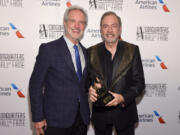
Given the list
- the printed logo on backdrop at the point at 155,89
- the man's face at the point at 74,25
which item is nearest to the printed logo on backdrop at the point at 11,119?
the man's face at the point at 74,25

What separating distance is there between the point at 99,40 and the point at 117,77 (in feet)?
2.76

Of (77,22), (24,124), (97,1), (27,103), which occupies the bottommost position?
(24,124)

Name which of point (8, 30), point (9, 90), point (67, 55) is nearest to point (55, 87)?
point (67, 55)

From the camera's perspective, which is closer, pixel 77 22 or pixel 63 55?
pixel 63 55

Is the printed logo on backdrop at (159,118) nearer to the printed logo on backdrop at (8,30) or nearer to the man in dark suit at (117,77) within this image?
the man in dark suit at (117,77)

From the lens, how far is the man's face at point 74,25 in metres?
1.49

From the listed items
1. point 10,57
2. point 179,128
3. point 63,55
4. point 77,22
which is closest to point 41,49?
point 63,55

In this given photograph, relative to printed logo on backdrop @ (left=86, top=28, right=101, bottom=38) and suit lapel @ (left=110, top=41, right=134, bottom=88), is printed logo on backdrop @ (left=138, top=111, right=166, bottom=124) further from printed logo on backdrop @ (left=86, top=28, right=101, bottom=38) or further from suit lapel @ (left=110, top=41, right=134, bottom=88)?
printed logo on backdrop @ (left=86, top=28, right=101, bottom=38)

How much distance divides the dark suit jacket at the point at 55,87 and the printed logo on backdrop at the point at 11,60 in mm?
893

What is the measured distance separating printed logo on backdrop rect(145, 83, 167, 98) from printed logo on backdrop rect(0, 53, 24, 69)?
5.96ft

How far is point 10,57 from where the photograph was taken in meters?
2.12

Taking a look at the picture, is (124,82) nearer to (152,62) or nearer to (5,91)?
(152,62)

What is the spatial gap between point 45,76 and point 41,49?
24 centimetres

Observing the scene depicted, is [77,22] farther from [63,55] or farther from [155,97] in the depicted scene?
[155,97]
